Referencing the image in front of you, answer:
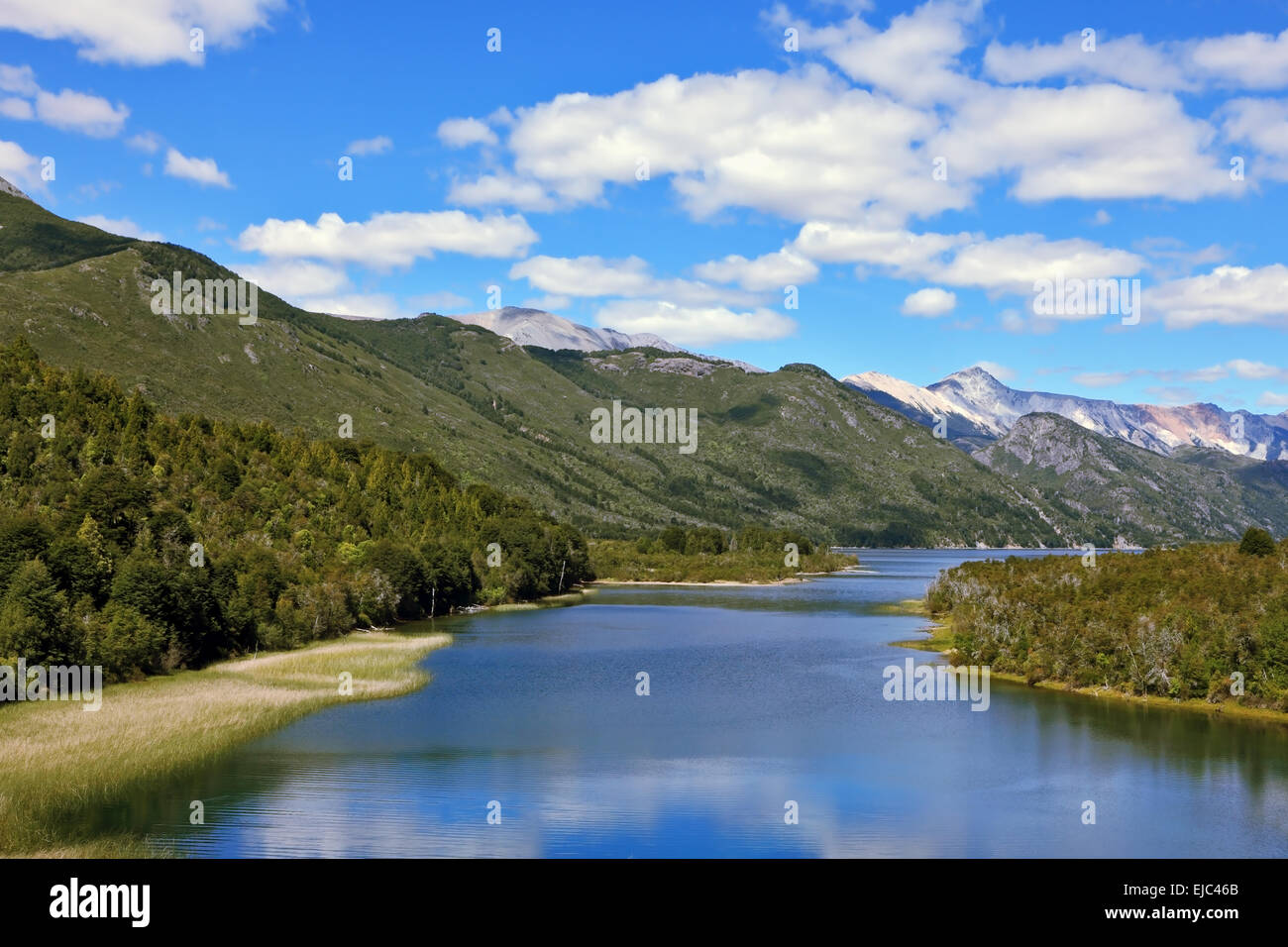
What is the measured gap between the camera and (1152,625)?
8050 cm

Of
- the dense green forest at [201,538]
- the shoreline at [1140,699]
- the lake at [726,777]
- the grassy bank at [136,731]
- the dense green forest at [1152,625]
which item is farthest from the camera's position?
the dense green forest at [201,538]

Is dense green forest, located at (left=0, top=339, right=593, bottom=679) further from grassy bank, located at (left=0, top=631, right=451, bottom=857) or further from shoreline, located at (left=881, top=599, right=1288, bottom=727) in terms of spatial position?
shoreline, located at (left=881, top=599, right=1288, bottom=727)

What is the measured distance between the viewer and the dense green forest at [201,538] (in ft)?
256

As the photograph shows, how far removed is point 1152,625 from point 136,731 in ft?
240

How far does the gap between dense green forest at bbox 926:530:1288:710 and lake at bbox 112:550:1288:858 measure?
4475 millimetres

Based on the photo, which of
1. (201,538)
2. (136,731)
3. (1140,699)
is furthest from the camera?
(201,538)

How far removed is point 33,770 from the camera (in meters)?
48.3

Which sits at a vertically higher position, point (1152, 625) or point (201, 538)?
point (201, 538)

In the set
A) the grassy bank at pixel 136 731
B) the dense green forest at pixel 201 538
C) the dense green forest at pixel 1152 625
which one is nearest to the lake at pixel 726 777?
the grassy bank at pixel 136 731

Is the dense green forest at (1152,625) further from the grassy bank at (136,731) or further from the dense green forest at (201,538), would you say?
the dense green forest at (201,538)

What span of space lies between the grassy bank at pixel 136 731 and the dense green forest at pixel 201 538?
20.7 ft

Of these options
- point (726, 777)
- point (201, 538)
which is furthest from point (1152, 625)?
point (201, 538)

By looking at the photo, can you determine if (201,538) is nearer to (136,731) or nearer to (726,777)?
(136,731)
